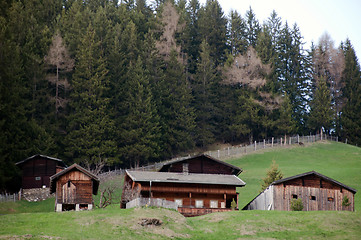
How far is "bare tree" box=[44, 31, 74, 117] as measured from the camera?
79250 millimetres

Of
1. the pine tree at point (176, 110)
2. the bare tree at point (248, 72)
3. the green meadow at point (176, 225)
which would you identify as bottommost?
the green meadow at point (176, 225)

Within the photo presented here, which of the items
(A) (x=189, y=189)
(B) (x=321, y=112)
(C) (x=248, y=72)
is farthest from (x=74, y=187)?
(B) (x=321, y=112)

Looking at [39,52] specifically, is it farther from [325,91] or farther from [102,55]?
[325,91]

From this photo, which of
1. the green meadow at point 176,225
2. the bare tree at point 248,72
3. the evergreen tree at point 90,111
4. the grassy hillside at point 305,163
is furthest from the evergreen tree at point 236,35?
the green meadow at point 176,225

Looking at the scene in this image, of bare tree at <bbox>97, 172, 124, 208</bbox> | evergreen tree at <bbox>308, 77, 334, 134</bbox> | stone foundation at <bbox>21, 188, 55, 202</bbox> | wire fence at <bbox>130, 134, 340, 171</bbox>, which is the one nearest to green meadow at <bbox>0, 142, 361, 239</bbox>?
stone foundation at <bbox>21, 188, 55, 202</bbox>

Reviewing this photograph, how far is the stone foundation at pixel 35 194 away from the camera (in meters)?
61.0

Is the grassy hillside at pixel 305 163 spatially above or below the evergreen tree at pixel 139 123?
below

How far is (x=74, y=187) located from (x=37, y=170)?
50.8ft

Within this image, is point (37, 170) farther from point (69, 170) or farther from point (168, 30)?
→ point (168, 30)

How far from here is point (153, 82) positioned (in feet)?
304

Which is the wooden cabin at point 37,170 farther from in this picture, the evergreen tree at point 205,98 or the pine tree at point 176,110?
the evergreen tree at point 205,98

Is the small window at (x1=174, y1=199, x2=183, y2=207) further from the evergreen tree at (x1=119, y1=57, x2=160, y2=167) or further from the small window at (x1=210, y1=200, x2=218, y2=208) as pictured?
the evergreen tree at (x1=119, y1=57, x2=160, y2=167)

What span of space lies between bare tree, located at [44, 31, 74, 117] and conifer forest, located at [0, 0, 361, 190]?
17 cm

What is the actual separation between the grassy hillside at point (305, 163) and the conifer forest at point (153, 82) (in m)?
9.79
